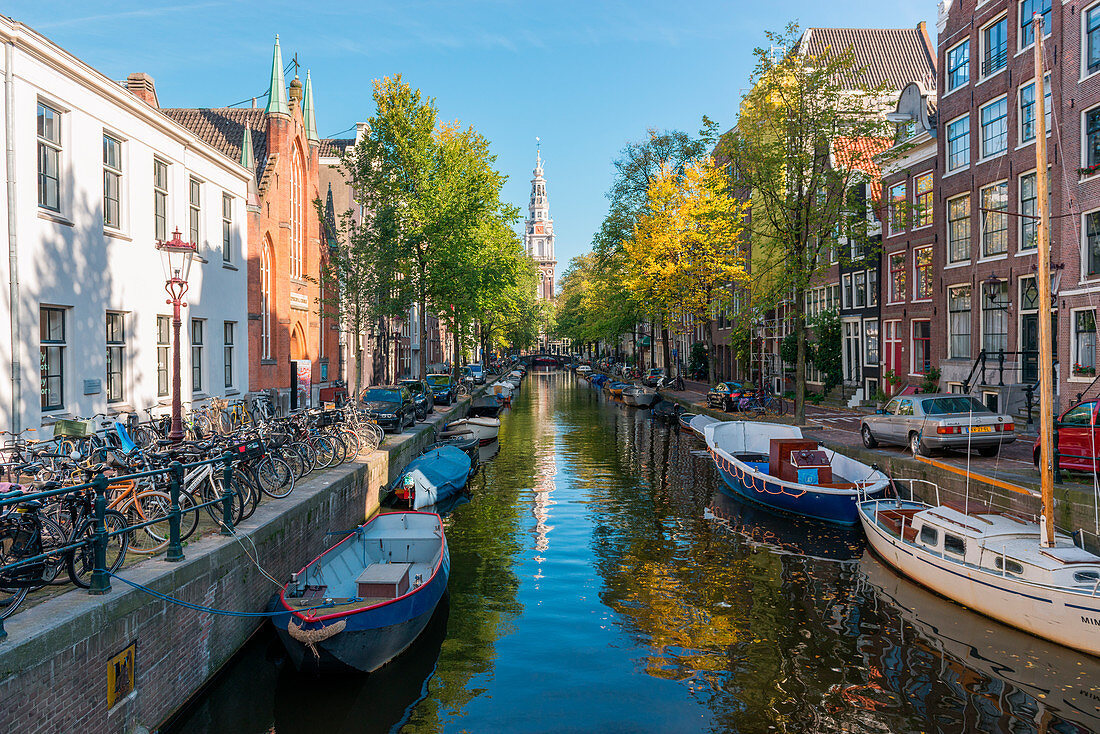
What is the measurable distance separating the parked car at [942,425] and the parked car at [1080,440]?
119 inches

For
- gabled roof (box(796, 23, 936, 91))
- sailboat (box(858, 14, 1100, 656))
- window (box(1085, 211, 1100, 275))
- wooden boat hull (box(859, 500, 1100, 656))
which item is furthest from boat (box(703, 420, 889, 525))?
gabled roof (box(796, 23, 936, 91))

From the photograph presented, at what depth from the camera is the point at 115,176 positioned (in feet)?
59.9

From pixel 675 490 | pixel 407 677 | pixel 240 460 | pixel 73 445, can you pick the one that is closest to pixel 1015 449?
pixel 675 490

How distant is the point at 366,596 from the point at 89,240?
1131cm

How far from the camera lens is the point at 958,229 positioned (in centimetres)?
3020

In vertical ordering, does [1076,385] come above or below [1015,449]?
above

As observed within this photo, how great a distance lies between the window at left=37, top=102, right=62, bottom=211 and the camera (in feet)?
50.0

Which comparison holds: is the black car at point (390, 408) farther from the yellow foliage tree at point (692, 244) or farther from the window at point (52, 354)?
the yellow foliage tree at point (692, 244)

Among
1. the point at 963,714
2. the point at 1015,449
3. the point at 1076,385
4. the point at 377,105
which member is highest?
the point at 377,105

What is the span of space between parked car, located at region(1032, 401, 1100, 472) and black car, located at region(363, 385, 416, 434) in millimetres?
19893

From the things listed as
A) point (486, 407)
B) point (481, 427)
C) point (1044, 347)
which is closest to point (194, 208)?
point (481, 427)

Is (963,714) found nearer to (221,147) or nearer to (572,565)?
(572,565)

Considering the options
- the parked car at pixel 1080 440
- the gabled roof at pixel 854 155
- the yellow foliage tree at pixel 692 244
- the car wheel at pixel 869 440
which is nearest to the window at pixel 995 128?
the gabled roof at pixel 854 155

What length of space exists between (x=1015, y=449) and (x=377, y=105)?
1212 inches
